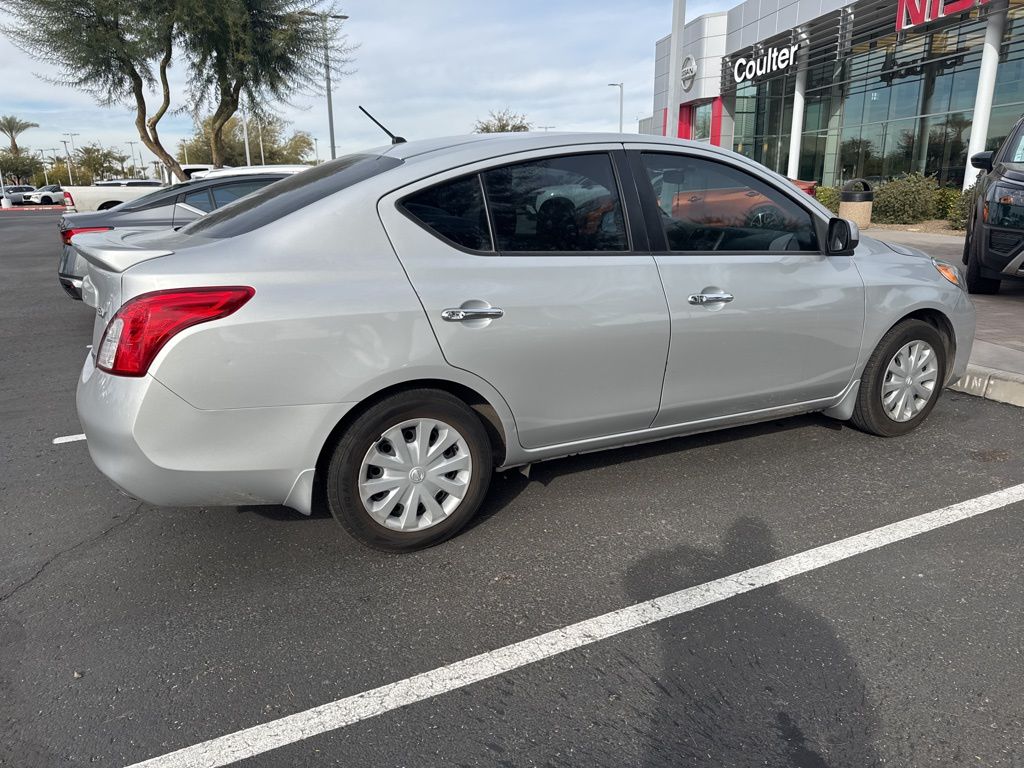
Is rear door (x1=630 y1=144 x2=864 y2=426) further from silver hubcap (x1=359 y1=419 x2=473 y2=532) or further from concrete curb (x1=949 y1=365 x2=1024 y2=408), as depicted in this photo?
concrete curb (x1=949 y1=365 x2=1024 y2=408)

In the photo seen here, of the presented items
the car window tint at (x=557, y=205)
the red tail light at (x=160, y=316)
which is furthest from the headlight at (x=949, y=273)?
the red tail light at (x=160, y=316)

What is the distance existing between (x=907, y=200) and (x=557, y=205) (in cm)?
1790

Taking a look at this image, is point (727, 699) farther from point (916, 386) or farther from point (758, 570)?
point (916, 386)

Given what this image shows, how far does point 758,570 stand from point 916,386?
2.00 metres

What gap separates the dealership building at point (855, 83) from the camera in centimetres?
1850

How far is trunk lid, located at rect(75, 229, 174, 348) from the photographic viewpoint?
112 inches

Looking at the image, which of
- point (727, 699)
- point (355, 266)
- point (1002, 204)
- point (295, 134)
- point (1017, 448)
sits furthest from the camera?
point (295, 134)

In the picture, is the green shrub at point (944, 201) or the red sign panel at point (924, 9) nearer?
the red sign panel at point (924, 9)

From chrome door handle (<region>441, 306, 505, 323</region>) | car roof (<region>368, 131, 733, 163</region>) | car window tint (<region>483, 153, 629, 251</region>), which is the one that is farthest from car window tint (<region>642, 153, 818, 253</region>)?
chrome door handle (<region>441, 306, 505, 323</region>)

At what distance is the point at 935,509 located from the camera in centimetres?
351

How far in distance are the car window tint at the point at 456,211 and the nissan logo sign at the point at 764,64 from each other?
2623 centimetres

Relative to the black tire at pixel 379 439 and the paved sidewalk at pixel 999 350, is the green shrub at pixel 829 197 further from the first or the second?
the black tire at pixel 379 439

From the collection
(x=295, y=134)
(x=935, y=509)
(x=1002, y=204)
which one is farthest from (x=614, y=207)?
(x=295, y=134)

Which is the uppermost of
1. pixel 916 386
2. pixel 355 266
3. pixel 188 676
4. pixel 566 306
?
pixel 355 266
